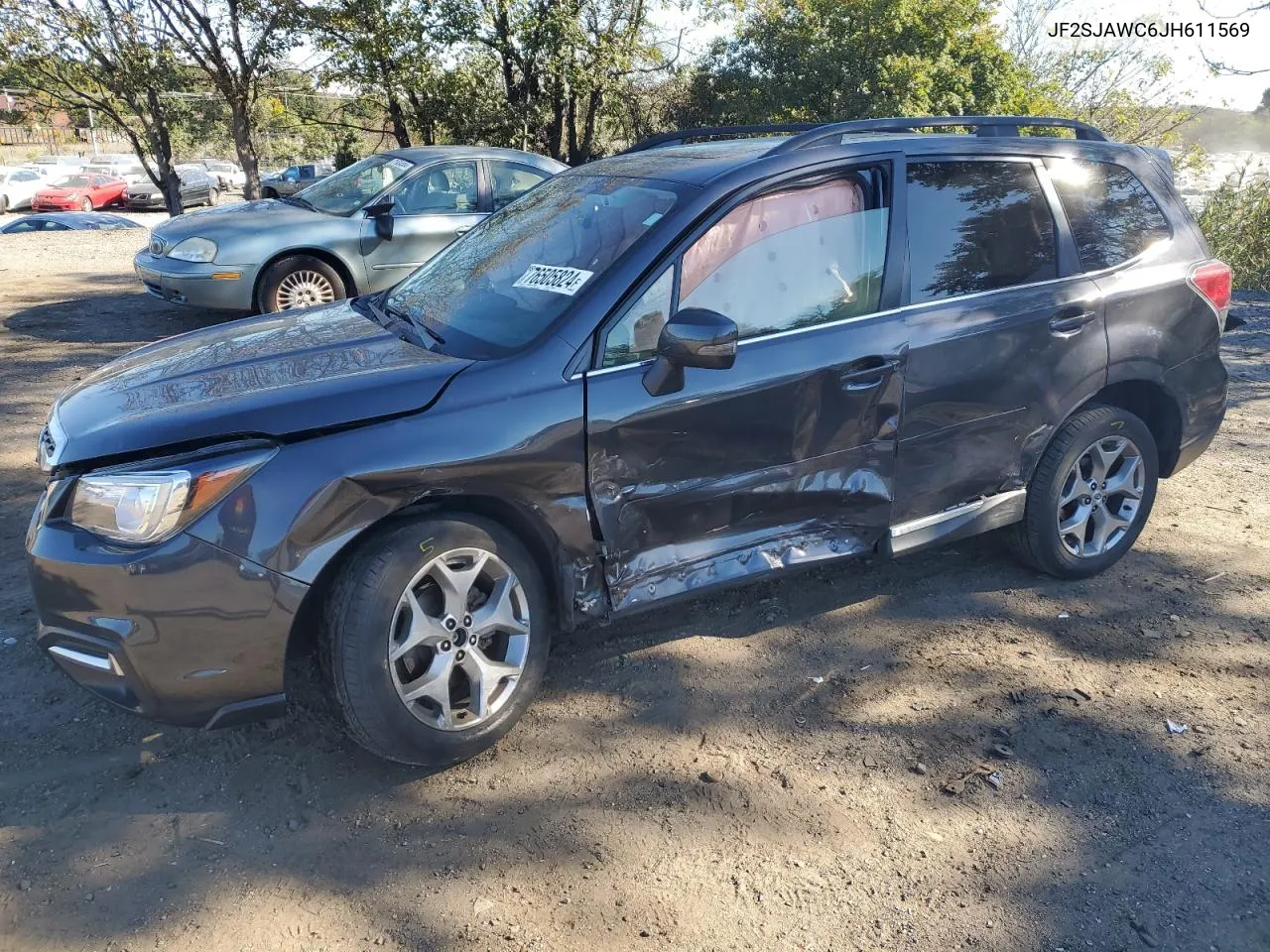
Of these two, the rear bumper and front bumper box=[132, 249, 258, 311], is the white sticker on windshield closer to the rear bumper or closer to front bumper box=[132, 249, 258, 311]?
the rear bumper

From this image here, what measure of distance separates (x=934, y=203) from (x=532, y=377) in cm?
178

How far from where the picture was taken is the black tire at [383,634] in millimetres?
2723

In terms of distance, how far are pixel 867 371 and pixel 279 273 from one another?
6189 millimetres

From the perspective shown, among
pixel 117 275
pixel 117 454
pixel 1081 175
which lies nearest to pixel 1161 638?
pixel 1081 175

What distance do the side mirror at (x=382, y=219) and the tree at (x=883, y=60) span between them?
31.0 ft

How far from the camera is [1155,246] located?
13.8 ft

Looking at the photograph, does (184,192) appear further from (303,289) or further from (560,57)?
(303,289)

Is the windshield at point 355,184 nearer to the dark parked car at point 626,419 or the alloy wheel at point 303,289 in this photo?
the alloy wheel at point 303,289

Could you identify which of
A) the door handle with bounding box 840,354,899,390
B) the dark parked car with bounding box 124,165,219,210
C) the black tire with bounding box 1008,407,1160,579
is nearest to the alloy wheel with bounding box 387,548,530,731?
the door handle with bounding box 840,354,899,390

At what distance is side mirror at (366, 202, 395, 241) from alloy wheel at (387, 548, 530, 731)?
609 cm

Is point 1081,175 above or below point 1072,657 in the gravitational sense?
above

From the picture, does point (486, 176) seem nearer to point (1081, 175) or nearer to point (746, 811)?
point (1081, 175)

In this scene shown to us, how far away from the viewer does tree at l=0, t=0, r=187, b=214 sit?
16.2 m

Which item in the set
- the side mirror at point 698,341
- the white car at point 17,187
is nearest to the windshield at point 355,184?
the side mirror at point 698,341
